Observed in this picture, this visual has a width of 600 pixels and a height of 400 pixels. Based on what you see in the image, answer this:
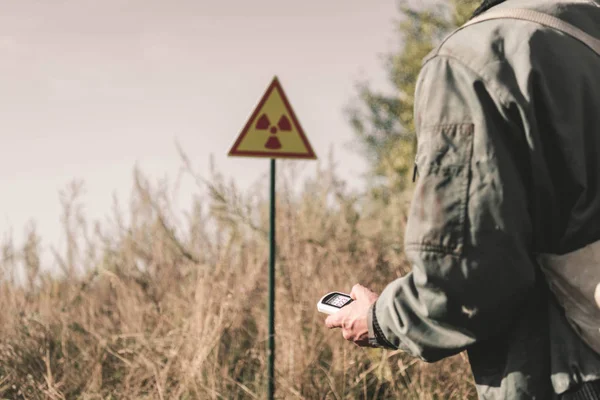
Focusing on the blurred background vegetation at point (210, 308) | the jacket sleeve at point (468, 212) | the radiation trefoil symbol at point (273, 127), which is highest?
the radiation trefoil symbol at point (273, 127)

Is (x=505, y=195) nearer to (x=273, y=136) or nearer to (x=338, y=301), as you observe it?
(x=338, y=301)

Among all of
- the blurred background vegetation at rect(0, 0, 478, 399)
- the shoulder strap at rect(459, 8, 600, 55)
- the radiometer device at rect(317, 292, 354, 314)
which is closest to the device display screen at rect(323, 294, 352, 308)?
the radiometer device at rect(317, 292, 354, 314)

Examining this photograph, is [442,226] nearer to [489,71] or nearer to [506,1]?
[489,71]

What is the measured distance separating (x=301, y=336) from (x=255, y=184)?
2.22 m

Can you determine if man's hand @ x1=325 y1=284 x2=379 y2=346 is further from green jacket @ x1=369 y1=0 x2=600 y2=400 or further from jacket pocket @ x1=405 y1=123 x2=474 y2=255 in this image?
jacket pocket @ x1=405 y1=123 x2=474 y2=255

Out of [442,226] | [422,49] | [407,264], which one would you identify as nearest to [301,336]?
[407,264]

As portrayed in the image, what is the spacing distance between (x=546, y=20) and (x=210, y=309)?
12.3ft

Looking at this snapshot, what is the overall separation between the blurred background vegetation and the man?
2728 millimetres

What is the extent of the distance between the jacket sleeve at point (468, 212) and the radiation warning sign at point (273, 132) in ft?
12.6

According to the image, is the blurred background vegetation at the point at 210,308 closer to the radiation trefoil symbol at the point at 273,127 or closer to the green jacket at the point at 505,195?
the radiation trefoil symbol at the point at 273,127

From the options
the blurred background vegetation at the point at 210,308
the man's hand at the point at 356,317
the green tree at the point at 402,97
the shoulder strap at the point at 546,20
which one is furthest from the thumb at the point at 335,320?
the green tree at the point at 402,97

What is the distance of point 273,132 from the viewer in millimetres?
5699

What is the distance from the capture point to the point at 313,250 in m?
6.26

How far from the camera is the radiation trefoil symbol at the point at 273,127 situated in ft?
18.6
